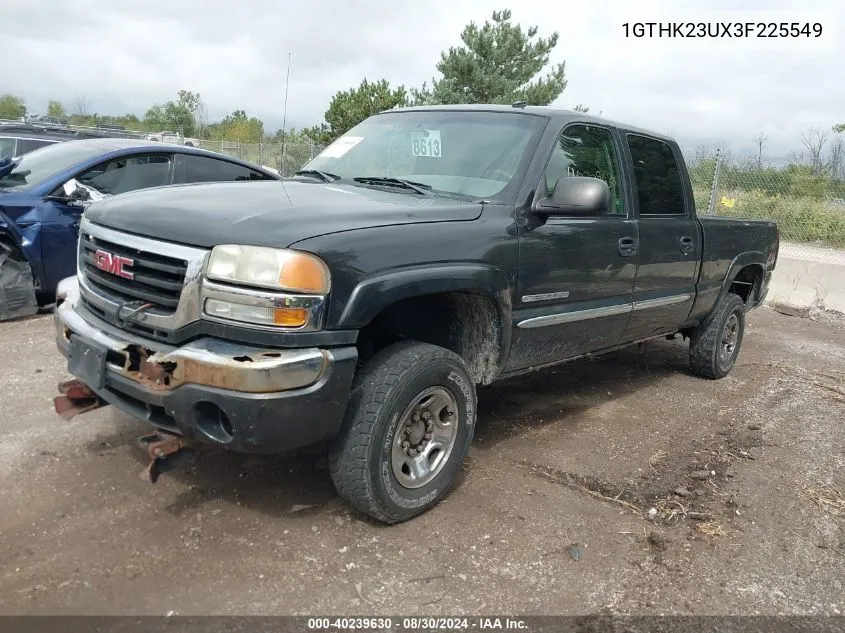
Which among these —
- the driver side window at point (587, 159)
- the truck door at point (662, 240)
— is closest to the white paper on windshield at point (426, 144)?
the driver side window at point (587, 159)

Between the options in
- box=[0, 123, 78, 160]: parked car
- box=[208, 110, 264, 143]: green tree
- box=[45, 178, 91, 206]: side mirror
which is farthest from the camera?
box=[208, 110, 264, 143]: green tree

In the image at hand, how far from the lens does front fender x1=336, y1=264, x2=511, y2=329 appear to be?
2680 mm

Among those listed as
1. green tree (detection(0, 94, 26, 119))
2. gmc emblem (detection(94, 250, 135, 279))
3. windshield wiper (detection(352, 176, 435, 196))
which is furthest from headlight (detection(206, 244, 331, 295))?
green tree (detection(0, 94, 26, 119))

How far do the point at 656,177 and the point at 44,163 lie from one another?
5.44 meters

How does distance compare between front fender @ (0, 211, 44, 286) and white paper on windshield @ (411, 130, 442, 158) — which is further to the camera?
front fender @ (0, 211, 44, 286)

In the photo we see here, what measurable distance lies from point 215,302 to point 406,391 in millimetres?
862

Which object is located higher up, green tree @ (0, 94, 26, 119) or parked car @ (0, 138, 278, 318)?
green tree @ (0, 94, 26, 119)

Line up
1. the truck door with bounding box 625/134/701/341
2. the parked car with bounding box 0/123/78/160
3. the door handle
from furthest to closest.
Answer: the parked car with bounding box 0/123/78/160 → the truck door with bounding box 625/134/701/341 → the door handle

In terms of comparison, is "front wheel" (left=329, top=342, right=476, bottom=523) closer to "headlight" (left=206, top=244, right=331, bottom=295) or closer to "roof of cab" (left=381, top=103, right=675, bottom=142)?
"headlight" (left=206, top=244, right=331, bottom=295)

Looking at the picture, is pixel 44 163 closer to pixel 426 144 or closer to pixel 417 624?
pixel 426 144

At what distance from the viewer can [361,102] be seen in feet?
85.6

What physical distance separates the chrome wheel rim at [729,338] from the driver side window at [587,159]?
2.22 m

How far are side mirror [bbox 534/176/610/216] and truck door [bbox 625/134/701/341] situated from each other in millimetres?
1039

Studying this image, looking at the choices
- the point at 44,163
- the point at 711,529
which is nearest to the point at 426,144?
the point at 711,529
